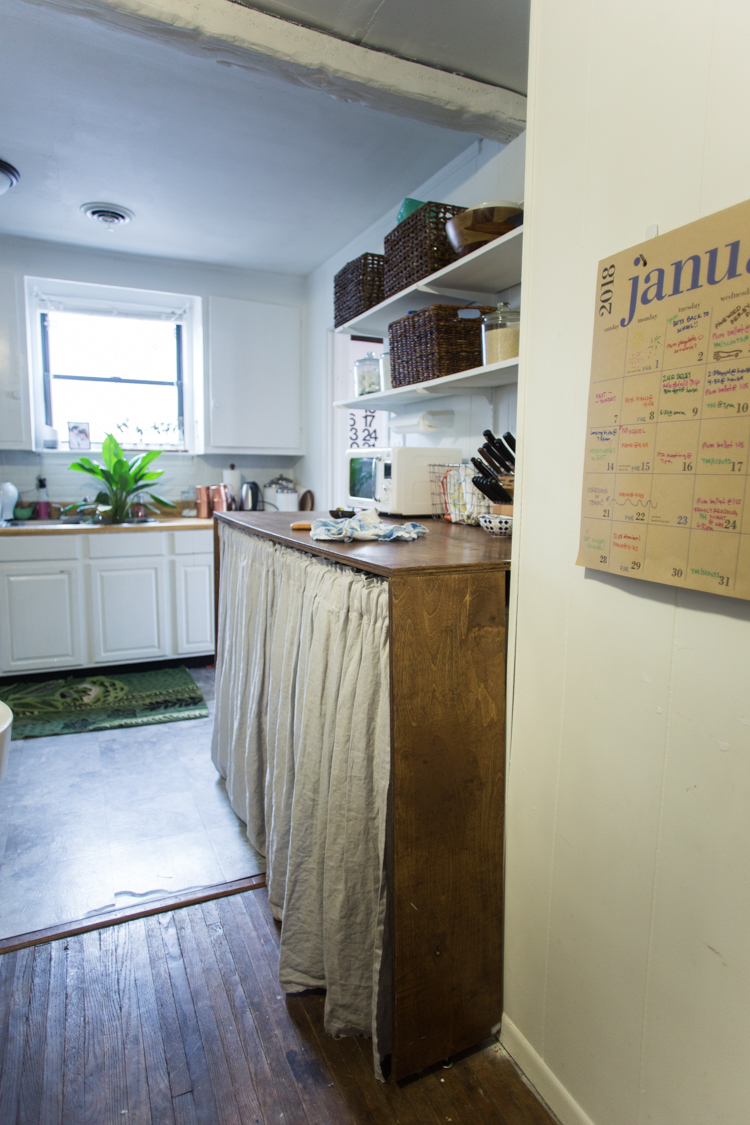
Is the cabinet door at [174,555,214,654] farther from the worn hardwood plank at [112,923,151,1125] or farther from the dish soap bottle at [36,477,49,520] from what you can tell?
the worn hardwood plank at [112,923,151,1125]

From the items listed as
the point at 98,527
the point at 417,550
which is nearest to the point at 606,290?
the point at 417,550

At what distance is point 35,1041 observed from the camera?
56.3 inches

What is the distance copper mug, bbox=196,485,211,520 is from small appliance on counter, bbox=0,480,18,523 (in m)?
1.07

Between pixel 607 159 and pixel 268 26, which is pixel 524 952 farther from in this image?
pixel 268 26

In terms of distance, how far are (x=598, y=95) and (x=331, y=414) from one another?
3085mm

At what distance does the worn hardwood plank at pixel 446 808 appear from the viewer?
1.25 meters

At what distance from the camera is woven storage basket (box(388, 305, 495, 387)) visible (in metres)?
2.02

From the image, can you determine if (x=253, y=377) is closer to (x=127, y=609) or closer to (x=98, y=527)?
(x=98, y=527)

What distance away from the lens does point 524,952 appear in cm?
136

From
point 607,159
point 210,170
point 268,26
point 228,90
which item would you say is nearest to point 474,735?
point 607,159

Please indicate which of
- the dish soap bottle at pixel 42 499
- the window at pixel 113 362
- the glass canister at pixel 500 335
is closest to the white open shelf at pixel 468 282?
the glass canister at pixel 500 335

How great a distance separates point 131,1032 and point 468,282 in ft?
7.17

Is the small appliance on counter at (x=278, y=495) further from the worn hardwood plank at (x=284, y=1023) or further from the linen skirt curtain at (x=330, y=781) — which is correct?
the worn hardwood plank at (x=284, y=1023)

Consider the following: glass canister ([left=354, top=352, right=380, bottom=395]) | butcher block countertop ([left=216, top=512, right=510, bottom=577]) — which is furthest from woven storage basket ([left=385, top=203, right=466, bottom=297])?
butcher block countertop ([left=216, top=512, right=510, bottom=577])
